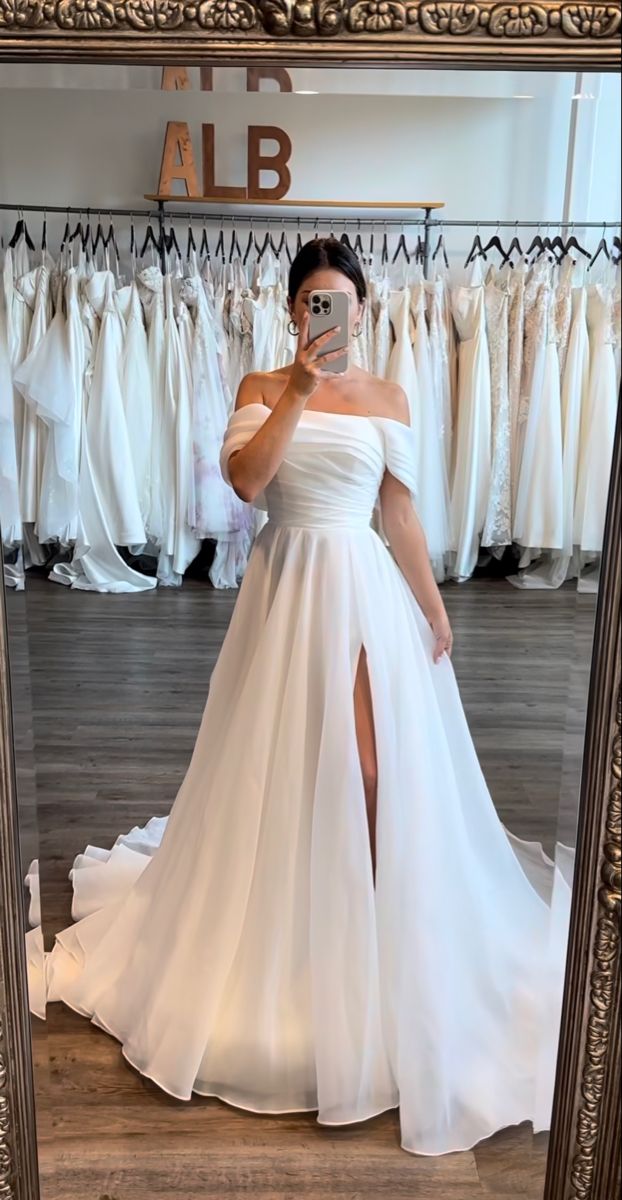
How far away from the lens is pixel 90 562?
42.0 inches

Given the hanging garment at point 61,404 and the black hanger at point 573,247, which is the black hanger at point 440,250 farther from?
the hanging garment at point 61,404

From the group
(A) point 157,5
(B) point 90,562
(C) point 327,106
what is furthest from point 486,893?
(A) point 157,5

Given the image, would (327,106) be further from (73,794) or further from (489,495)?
(73,794)

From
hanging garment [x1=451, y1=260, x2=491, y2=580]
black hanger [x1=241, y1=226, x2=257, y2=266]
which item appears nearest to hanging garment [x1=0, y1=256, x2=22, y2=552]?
black hanger [x1=241, y1=226, x2=257, y2=266]

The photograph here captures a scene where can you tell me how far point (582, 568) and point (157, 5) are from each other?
634 mm

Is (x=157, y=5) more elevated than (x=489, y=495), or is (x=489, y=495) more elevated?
(x=157, y=5)

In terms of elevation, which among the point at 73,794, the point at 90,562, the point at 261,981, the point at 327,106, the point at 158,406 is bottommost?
the point at 261,981

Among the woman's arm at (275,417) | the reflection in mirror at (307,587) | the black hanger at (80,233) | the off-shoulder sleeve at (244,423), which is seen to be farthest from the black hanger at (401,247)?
the black hanger at (80,233)

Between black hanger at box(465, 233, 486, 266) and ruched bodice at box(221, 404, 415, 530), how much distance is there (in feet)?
0.60

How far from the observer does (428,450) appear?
42.4 inches

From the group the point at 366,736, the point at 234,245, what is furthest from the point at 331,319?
the point at 366,736

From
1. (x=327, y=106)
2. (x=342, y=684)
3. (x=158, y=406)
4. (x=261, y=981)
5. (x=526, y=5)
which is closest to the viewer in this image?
(x=526, y=5)

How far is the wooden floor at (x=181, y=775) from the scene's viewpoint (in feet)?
3.45

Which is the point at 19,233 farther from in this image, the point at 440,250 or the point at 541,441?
the point at 541,441
